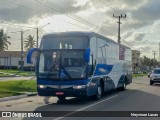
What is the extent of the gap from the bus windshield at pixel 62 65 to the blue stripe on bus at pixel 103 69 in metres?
1.95

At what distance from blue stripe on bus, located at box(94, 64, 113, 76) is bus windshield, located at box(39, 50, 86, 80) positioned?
1.95 meters

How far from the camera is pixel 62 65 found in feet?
57.2

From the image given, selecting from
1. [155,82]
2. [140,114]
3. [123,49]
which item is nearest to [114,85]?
[123,49]

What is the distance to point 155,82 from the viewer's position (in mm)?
39719

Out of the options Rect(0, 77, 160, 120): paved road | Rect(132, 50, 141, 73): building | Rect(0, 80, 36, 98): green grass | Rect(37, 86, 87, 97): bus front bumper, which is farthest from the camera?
Rect(132, 50, 141, 73): building

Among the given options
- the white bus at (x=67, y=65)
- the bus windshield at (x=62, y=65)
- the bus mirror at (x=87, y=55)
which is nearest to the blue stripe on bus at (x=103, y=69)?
the white bus at (x=67, y=65)

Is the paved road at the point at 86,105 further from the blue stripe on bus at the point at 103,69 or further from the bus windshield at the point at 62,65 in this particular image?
the blue stripe on bus at the point at 103,69

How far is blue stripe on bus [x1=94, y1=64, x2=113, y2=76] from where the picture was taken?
19.5 m

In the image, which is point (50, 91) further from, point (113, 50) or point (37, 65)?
point (113, 50)

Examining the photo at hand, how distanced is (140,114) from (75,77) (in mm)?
4530

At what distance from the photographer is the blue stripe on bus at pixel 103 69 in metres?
19.5

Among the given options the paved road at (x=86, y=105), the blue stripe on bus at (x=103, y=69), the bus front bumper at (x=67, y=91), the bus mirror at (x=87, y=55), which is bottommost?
the paved road at (x=86, y=105)

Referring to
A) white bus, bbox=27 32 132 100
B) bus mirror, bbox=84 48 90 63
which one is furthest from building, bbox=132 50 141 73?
bus mirror, bbox=84 48 90 63

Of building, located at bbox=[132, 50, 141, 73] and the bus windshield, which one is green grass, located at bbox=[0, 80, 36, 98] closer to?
the bus windshield
